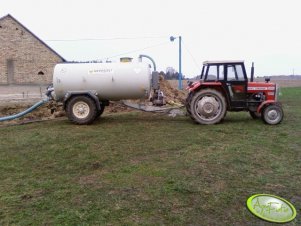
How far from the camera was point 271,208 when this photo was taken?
13.7 ft

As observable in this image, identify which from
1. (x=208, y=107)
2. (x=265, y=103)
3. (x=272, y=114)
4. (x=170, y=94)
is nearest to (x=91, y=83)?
(x=208, y=107)

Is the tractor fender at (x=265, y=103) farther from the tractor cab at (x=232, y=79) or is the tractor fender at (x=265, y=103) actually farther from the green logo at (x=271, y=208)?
the green logo at (x=271, y=208)

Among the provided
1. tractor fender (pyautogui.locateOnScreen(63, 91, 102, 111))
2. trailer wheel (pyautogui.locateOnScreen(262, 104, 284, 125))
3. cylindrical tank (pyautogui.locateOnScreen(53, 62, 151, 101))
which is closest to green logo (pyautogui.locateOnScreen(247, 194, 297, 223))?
trailer wheel (pyautogui.locateOnScreen(262, 104, 284, 125))

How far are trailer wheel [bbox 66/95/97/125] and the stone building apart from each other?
21.6 metres

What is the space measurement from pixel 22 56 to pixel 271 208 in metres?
29.6

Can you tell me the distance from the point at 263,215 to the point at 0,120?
9.71 m

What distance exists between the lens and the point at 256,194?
4.57 meters

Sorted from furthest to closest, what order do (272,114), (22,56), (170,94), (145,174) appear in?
(22,56) < (170,94) < (272,114) < (145,174)

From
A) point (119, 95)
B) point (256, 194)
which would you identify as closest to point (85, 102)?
point (119, 95)

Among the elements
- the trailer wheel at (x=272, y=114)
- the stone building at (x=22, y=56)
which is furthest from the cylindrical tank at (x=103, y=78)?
the stone building at (x=22, y=56)

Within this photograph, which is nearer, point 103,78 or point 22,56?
point 103,78

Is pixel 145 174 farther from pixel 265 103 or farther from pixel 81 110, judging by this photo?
pixel 265 103

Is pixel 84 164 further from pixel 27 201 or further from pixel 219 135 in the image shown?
pixel 219 135

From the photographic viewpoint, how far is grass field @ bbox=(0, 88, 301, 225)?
13.1ft
